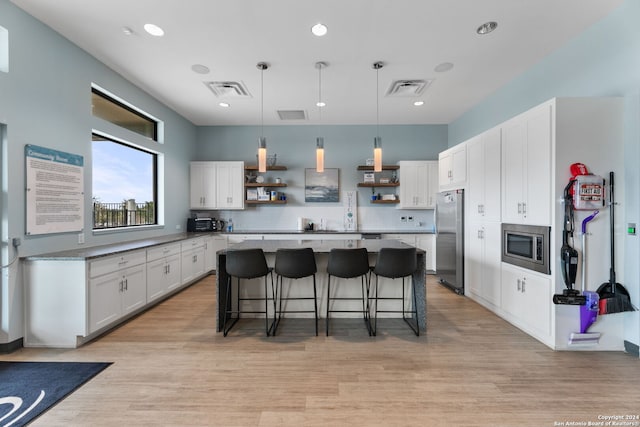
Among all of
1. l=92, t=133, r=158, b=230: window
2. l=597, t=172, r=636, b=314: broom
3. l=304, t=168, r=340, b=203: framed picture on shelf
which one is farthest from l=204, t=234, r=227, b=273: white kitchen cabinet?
l=597, t=172, r=636, b=314: broom

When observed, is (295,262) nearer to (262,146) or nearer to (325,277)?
(325,277)

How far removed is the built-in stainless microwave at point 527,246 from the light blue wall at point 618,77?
0.57m

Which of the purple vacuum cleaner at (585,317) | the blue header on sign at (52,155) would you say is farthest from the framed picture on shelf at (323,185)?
the purple vacuum cleaner at (585,317)

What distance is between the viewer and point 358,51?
10.8ft

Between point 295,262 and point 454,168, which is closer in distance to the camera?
point 295,262

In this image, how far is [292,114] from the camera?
548 cm

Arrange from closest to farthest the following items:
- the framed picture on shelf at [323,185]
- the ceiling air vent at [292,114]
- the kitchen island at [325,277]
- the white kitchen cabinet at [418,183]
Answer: the kitchen island at [325,277]
the ceiling air vent at [292,114]
the white kitchen cabinet at [418,183]
the framed picture on shelf at [323,185]

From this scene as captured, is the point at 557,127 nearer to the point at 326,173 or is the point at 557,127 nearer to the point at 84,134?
the point at 326,173

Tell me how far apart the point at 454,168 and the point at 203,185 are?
15.9ft

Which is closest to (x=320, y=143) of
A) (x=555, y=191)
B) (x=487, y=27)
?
(x=487, y=27)

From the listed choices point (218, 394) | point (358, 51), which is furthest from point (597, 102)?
point (218, 394)

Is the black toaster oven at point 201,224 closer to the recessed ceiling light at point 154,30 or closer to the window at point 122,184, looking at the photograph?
the window at point 122,184

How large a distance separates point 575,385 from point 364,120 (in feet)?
16.5

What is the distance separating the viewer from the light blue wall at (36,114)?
8.29 ft
